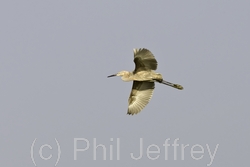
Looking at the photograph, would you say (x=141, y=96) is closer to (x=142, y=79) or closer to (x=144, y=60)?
(x=142, y=79)

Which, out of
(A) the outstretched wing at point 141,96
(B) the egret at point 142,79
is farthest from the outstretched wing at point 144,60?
(A) the outstretched wing at point 141,96

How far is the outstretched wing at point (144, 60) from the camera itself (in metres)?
31.8

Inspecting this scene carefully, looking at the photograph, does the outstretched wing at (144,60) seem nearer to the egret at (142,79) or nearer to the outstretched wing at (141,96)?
the egret at (142,79)

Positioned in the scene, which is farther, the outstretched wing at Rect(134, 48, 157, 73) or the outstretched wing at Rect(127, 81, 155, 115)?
the outstretched wing at Rect(127, 81, 155, 115)

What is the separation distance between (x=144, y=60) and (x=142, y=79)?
0.84 metres

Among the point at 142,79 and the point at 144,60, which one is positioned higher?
the point at 144,60

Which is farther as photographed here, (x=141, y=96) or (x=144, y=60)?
(x=141, y=96)

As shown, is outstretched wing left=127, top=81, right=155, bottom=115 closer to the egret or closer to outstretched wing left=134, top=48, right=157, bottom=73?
the egret

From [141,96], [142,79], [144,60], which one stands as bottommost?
[141,96]

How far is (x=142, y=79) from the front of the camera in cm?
3250

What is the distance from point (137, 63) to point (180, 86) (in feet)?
10.0

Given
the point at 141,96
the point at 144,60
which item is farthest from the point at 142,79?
the point at 141,96

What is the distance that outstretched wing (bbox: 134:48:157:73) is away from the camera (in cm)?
3178

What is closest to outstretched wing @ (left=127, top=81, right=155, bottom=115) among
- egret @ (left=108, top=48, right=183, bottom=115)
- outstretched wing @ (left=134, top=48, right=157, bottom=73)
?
egret @ (left=108, top=48, right=183, bottom=115)
